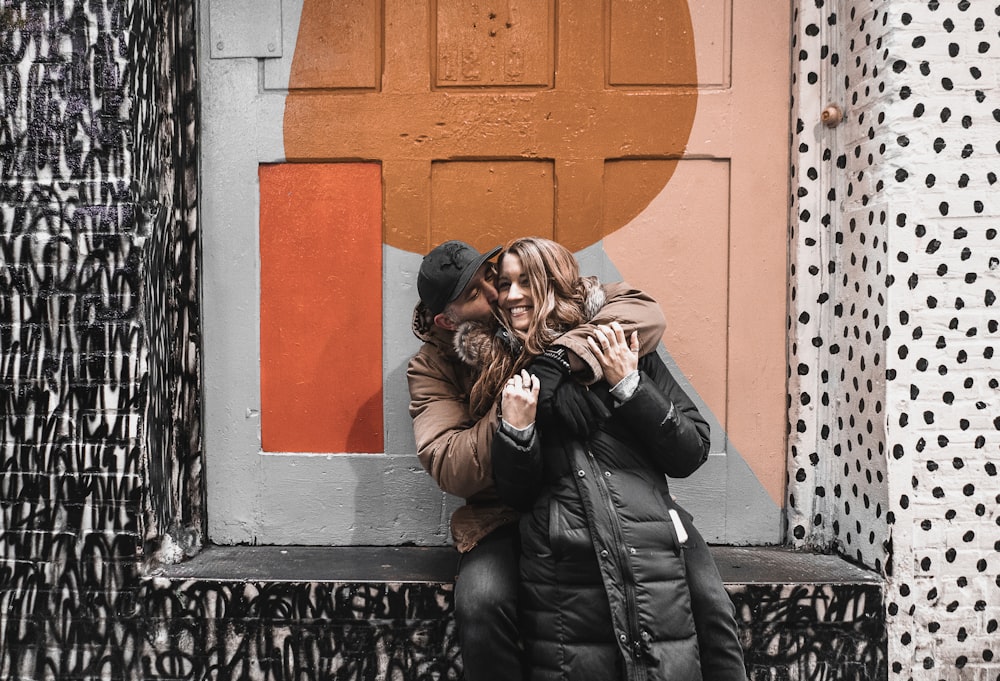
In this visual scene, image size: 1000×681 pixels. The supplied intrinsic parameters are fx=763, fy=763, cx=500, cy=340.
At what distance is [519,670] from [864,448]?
61.3 inches

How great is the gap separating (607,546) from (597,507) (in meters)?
0.11

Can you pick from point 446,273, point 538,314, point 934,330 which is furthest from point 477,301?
point 934,330

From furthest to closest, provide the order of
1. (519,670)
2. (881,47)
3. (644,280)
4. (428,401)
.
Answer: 1. (644,280)
2. (881,47)
3. (428,401)
4. (519,670)

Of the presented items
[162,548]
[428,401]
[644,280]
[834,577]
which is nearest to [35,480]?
[162,548]

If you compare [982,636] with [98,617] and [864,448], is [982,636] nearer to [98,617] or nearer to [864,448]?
[864,448]

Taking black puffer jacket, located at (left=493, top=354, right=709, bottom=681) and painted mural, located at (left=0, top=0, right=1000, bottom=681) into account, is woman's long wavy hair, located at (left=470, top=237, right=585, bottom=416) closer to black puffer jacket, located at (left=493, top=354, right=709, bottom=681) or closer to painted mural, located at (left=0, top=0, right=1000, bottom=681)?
black puffer jacket, located at (left=493, top=354, right=709, bottom=681)

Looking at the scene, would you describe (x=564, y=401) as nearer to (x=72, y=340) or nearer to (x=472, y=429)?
(x=472, y=429)

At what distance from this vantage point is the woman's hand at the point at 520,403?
2.17 m

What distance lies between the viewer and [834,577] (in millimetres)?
A: 2783

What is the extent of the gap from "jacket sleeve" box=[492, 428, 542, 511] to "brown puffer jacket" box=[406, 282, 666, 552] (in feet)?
0.28

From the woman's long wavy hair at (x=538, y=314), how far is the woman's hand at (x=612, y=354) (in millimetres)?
161

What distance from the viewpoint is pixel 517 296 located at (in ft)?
7.91

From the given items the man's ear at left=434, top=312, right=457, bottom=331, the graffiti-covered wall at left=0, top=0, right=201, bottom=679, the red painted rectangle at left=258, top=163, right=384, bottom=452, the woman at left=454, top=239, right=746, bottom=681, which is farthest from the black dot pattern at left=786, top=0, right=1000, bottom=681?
the graffiti-covered wall at left=0, top=0, right=201, bottom=679

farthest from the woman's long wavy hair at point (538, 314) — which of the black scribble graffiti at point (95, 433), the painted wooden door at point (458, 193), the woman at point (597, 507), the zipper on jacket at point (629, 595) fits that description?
the black scribble graffiti at point (95, 433)
